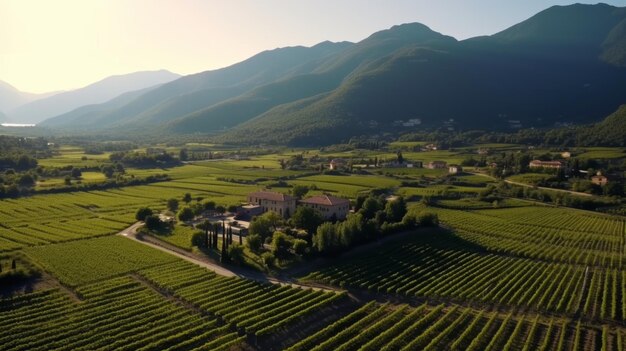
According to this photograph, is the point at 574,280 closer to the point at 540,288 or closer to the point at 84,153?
the point at 540,288

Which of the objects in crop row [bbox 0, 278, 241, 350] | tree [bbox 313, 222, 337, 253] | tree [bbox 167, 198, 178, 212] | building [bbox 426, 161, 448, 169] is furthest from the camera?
building [bbox 426, 161, 448, 169]

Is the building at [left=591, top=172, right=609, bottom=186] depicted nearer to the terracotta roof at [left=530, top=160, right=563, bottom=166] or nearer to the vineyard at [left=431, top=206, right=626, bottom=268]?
the terracotta roof at [left=530, top=160, right=563, bottom=166]

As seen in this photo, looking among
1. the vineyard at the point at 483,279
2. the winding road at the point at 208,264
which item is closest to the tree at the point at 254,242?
the winding road at the point at 208,264

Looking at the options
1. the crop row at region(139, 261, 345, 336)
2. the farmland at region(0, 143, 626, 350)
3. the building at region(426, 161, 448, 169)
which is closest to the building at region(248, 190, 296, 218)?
the farmland at region(0, 143, 626, 350)

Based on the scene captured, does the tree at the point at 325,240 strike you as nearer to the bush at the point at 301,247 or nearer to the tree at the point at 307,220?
the bush at the point at 301,247

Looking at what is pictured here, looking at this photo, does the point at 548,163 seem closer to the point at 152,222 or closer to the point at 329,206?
the point at 329,206

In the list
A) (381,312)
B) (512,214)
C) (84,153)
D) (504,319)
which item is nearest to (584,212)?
(512,214)

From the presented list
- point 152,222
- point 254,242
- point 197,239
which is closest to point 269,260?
point 254,242
